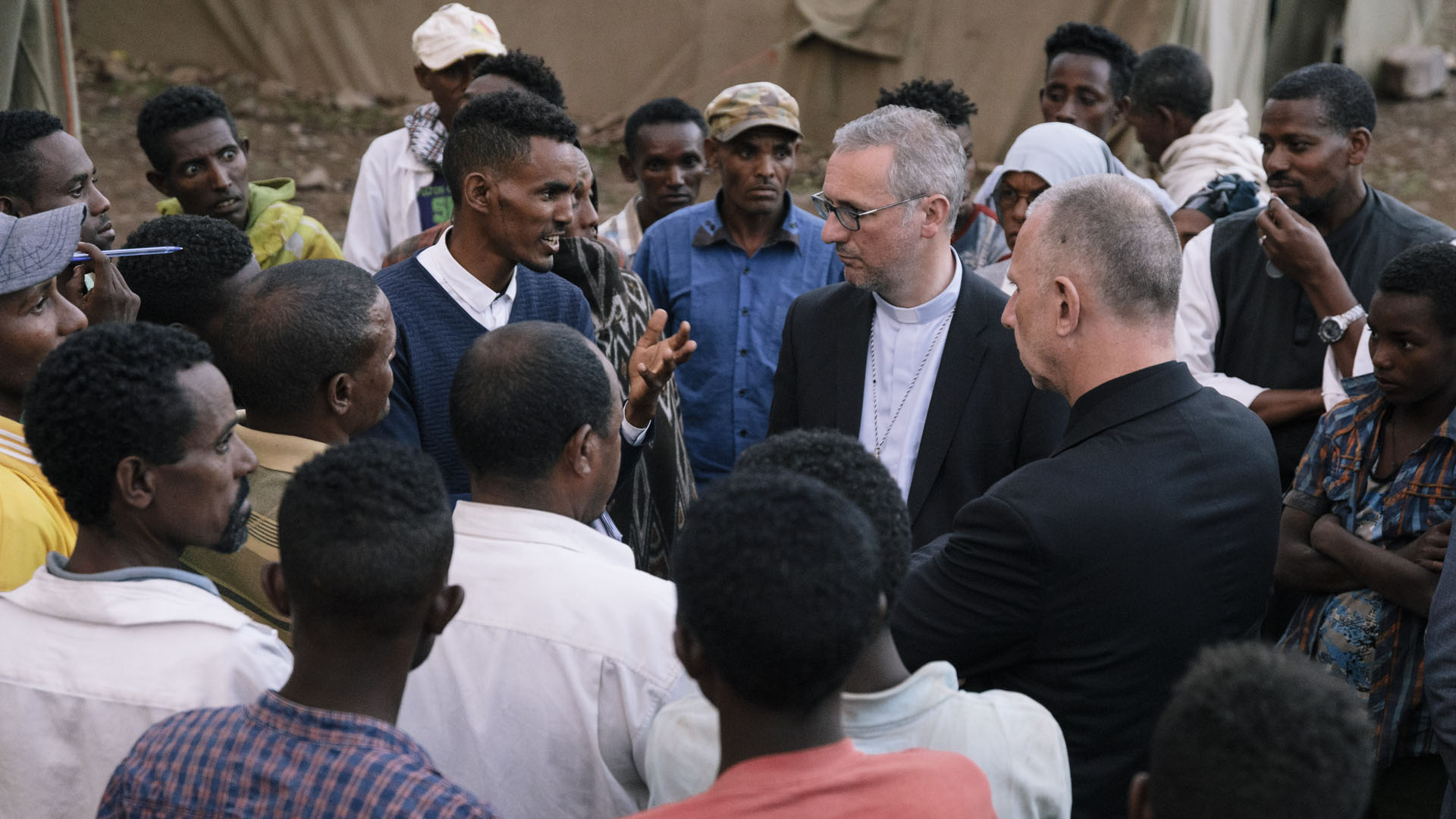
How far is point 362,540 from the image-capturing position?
180 centimetres

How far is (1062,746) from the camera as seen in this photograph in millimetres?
1953

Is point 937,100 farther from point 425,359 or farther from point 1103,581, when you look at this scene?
point 1103,581

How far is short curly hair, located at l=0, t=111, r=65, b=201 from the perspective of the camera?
378 centimetres

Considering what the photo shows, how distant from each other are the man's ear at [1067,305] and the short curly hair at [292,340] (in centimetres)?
148

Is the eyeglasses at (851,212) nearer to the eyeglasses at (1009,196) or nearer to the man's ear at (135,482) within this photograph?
the eyeglasses at (1009,196)

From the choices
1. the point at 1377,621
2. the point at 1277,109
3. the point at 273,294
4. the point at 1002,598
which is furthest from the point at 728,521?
the point at 1277,109

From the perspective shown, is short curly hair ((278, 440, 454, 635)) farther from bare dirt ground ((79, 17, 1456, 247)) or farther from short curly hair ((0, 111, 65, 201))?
bare dirt ground ((79, 17, 1456, 247))

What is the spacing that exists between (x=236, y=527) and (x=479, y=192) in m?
1.62

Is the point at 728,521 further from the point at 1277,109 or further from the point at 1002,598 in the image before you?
the point at 1277,109

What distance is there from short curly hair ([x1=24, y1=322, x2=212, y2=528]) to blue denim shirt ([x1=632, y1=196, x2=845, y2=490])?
278cm

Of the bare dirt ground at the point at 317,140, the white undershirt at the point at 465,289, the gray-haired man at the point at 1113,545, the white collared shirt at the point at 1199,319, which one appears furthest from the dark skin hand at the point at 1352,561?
the bare dirt ground at the point at 317,140

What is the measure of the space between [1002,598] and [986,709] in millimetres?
493

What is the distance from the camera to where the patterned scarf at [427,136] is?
225 inches

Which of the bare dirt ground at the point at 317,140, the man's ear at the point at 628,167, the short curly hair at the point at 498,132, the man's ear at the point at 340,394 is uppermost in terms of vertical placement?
the short curly hair at the point at 498,132
